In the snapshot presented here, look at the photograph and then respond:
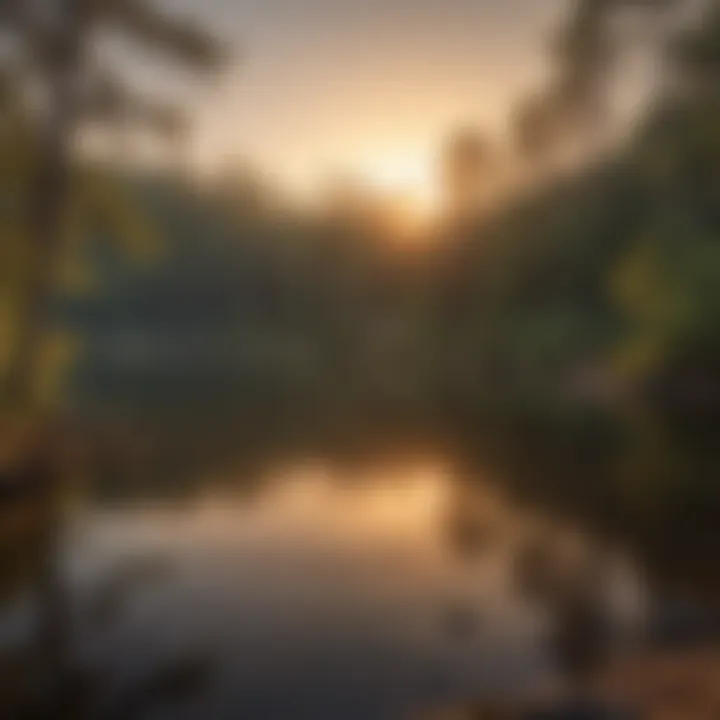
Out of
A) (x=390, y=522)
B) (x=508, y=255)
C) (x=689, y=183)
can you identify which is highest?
(x=508, y=255)

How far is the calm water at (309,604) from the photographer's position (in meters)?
6.41

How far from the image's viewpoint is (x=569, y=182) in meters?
34.8

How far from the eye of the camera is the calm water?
6.41 m

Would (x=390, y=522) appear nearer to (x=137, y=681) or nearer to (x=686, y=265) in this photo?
(x=137, y=681)

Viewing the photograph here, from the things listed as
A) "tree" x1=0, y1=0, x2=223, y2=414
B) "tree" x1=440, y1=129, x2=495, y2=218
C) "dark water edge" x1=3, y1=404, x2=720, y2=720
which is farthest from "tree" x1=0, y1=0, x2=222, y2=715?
"tree" x1=440, y1=129, x2=495, y2=218

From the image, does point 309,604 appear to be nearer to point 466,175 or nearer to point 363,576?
point 363,576

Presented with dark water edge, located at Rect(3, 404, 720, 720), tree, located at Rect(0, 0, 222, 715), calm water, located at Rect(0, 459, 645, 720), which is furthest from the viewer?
tree, located at Rect(0, 0, 222, 715)

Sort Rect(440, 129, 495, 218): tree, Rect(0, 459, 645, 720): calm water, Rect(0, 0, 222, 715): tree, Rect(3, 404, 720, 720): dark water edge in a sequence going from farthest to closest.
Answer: Rect(440, 129, 495, 218): tree → Rect(0, 0, 222, 715): tree → Rect(3, 404, 720, 720): dark water edge → Rect(0, 459, 645, 720): calm water

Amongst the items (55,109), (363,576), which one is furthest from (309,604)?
(55,109)

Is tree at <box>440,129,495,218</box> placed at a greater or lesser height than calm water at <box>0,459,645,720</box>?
greater

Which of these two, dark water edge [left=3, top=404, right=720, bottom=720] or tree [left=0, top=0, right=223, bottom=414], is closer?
dark water edge [left=3, top=404, right=720, bottom=720]

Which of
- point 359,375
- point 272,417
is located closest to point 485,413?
point 272,417

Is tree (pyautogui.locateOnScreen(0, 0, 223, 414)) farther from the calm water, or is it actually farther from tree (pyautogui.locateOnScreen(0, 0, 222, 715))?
the calm water

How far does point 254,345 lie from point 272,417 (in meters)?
30.6
